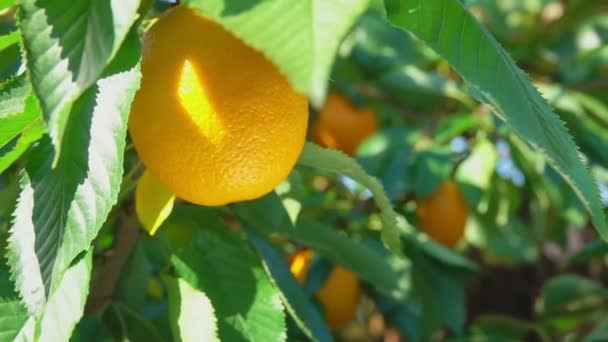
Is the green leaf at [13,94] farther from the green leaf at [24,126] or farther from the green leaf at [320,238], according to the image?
the green leaf at [320,238]

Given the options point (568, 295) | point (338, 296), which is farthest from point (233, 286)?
point (568, 295)

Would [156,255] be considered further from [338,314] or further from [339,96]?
[339,96]

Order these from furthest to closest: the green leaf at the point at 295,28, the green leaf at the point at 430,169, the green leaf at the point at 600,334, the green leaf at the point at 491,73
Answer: the green leaf at the point at 430,169 → the green leaf at the point at 600,334 → the green leaf at the point at 491,73 → the green leaf at the point at 295,28

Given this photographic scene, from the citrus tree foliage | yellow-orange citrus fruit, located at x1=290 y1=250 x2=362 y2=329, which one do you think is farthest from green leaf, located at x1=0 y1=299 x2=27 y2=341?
yellow-orange citrus fruit, located at x1=290 y1=250 x2=362 y2=329

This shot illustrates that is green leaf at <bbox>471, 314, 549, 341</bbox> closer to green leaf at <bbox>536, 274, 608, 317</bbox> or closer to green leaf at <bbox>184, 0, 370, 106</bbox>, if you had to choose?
green leaf at <bbox>536, 274, 608, 317</bbox>

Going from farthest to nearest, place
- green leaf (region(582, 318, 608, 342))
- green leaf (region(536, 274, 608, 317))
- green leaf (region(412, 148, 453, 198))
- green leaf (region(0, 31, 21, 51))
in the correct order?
green leaf (region(536, 274, 608, 317)) → green leaf (region(412, 148, 453, 198)) → green leaf (region(582, 318, 608, 342)) → green leaf (region(0, 31, 21, 51))

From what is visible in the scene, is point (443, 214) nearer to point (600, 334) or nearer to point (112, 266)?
point (600, 334)

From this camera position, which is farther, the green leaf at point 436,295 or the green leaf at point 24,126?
the green leaf at point 436,295

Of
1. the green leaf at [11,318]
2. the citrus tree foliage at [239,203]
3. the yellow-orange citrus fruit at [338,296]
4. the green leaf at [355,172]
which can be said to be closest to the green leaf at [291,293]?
the citrus tree foliage at [239,203]
